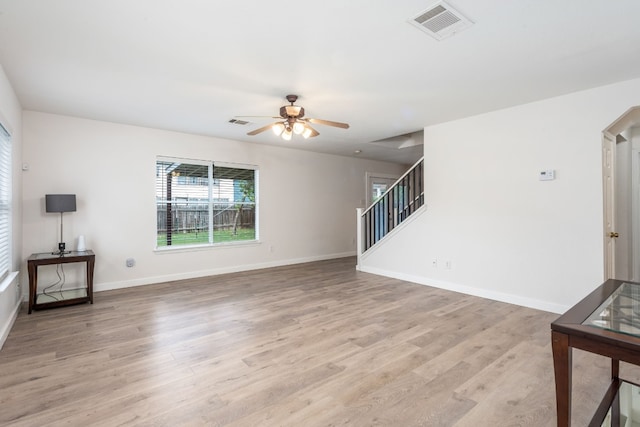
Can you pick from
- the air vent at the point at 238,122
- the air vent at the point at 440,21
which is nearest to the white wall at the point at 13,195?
the air vent at the point at 238,122

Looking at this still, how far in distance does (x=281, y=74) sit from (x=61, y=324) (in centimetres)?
346

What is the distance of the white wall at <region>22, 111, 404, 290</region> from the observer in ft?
14.3

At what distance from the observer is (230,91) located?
3.53 metres

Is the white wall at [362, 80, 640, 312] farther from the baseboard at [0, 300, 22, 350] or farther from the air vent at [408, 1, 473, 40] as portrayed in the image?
the baseboard at [0, 300, 22, 350]

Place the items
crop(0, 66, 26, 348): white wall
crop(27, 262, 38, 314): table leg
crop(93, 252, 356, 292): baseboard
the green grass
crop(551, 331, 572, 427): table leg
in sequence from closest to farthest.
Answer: crop(551, 331, 572, 427): table leg, crop(0, 66, 26, 348): white wall, crop(27, 262, 38, 314): table leg, crop(93, 252, 356, 292): baseboard, the green grass

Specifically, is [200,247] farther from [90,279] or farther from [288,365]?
[288,365]

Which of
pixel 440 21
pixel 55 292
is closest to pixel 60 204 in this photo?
pixel 55 292

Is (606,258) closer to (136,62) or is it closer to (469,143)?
(469,143)

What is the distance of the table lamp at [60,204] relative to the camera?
13.3 feet

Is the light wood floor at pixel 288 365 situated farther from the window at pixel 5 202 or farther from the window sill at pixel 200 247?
the window sill at pixel 200 247

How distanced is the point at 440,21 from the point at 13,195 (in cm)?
475

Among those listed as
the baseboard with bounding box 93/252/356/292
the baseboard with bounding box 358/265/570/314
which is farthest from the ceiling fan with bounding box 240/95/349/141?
the baseboard with bounding box 93/252/356/292

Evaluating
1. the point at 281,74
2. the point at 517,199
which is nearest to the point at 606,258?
the point at 517,199

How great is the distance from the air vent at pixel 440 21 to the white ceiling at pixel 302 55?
0.05 metres
